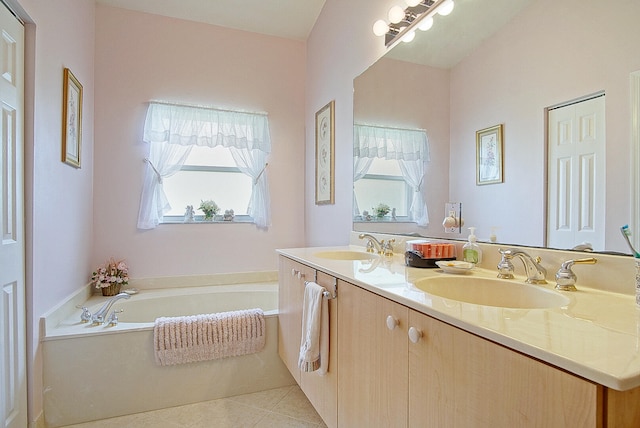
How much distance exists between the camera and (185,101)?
2.97m

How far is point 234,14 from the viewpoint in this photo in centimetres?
296

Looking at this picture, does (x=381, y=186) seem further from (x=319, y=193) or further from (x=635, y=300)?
(x=635, y=300)

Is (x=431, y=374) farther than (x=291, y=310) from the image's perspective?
No

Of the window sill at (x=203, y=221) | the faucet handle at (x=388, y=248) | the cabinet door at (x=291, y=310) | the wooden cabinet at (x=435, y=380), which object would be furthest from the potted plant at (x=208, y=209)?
the wooden cabinet at (x=435, y=380)

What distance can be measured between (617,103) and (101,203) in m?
3.16

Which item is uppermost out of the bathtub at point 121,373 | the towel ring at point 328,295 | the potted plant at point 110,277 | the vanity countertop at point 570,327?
the vanity countertop at point 570,327

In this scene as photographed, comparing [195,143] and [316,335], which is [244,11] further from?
[316,335]

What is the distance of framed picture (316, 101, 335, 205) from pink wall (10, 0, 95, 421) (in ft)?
Result: 5.81

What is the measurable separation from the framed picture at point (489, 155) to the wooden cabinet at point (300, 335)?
75 centimetres

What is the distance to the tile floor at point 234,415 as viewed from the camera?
5.98ft

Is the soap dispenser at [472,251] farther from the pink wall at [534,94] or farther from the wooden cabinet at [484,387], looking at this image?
the wooden cabinet at [484,387]

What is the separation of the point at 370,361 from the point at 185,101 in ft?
8.87

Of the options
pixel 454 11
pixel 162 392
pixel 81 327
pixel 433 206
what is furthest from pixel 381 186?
pixel 81 327

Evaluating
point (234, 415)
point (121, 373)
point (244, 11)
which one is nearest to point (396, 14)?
point (244, 11)
